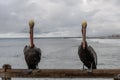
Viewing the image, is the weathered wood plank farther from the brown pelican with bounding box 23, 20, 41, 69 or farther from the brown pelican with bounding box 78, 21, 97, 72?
the brown pelican with bounding box 23, 20, 41, 69

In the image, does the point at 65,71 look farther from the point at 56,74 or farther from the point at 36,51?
the point at 36,51

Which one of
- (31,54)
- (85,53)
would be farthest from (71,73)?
(31,54)

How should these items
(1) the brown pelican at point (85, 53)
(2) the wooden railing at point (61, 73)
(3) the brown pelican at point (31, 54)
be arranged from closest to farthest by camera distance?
(2) the wooden railing at point (61, 73)
(1) the brown pelican at point (85, 53)
(3) the brown pelican at point (31, 54)

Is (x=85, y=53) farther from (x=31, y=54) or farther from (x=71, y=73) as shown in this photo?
(x=71, y=73)

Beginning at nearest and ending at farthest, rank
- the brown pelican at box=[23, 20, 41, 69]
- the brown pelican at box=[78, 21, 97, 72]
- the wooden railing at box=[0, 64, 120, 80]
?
the wooden railing at box=[0, 64, 120, 80], the brown pelican at box=[78, 21, 97, 72], the brown pelican at box=[23, 20, 41, 69]

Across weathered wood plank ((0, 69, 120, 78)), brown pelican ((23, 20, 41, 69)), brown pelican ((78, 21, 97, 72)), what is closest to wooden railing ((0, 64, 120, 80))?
weathered wood plank ((0, 69, 120, 78))

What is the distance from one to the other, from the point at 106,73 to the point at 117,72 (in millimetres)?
222

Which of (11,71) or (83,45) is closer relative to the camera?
(11,71)

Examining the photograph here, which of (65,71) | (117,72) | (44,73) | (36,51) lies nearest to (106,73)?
(117,72)

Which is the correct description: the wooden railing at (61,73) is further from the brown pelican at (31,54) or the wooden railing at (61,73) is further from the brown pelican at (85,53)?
the brown pelican at (31,54)

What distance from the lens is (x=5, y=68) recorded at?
23.7ft

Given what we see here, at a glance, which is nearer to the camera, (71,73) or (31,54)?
(71,73)

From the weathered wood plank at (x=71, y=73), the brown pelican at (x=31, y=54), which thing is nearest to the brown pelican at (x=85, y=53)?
the brown pelican at (x=31, y=54)

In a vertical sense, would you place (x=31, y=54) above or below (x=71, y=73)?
above
